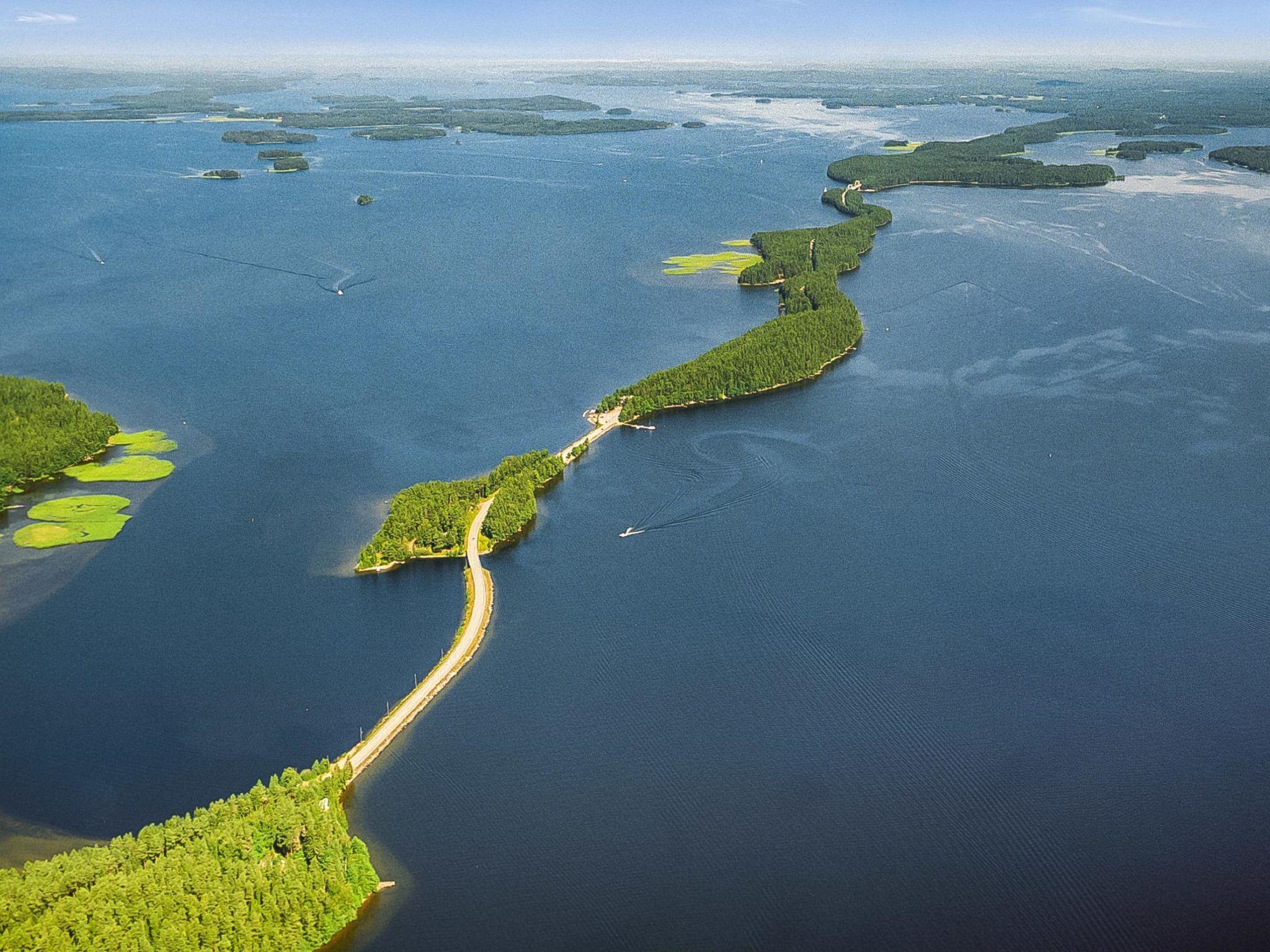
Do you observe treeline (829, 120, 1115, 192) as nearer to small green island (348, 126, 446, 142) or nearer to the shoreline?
the shoreline

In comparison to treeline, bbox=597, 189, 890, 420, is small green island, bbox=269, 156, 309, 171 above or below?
above

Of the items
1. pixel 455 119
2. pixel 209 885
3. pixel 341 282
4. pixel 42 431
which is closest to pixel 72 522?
pixel 42 431

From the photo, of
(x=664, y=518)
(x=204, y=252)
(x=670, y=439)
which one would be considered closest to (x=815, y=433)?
(x=670, y=439)

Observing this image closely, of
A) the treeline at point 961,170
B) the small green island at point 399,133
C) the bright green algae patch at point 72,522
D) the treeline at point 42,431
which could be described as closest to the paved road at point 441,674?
the bright green algae patch at point 72,522

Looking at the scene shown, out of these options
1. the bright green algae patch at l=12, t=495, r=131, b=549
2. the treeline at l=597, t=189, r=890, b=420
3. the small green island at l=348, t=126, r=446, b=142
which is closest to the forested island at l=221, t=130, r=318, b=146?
the small green island at l=348, t=126, r=446, b=142

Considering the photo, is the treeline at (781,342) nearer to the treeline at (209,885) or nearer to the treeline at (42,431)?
the treeline at (42,431)

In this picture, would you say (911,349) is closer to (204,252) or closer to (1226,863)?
(1226,863)

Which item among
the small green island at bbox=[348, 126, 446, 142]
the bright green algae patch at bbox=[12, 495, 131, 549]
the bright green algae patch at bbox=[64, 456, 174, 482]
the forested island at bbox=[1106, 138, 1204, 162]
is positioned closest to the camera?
the bright green algae patch at bbox=[12, 495, 131, 549]
